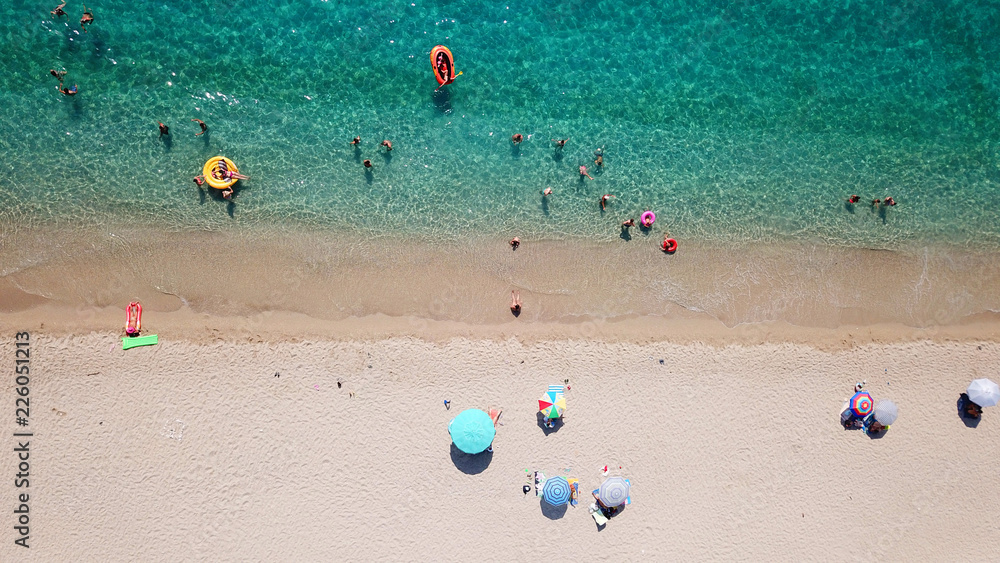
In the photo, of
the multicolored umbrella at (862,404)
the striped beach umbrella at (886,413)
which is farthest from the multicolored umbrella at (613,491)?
the striped beach umbrella at (886,413)

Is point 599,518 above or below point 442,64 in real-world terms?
below

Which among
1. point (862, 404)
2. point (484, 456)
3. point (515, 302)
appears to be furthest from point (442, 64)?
point (862, 404)

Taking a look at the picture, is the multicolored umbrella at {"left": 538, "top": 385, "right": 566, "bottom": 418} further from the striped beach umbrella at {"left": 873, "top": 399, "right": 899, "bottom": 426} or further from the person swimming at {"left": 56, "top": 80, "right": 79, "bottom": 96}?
the person swimming at {"left": 56, "top": 80, "right": 79, "bottom": 96}

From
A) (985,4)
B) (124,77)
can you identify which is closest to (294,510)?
(124,77)

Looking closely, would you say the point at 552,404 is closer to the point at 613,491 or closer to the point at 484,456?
the point at 484,456

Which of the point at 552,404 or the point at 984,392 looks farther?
the point at 984,392

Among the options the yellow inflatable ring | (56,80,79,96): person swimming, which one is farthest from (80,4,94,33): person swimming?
the yellow inflatable ring
